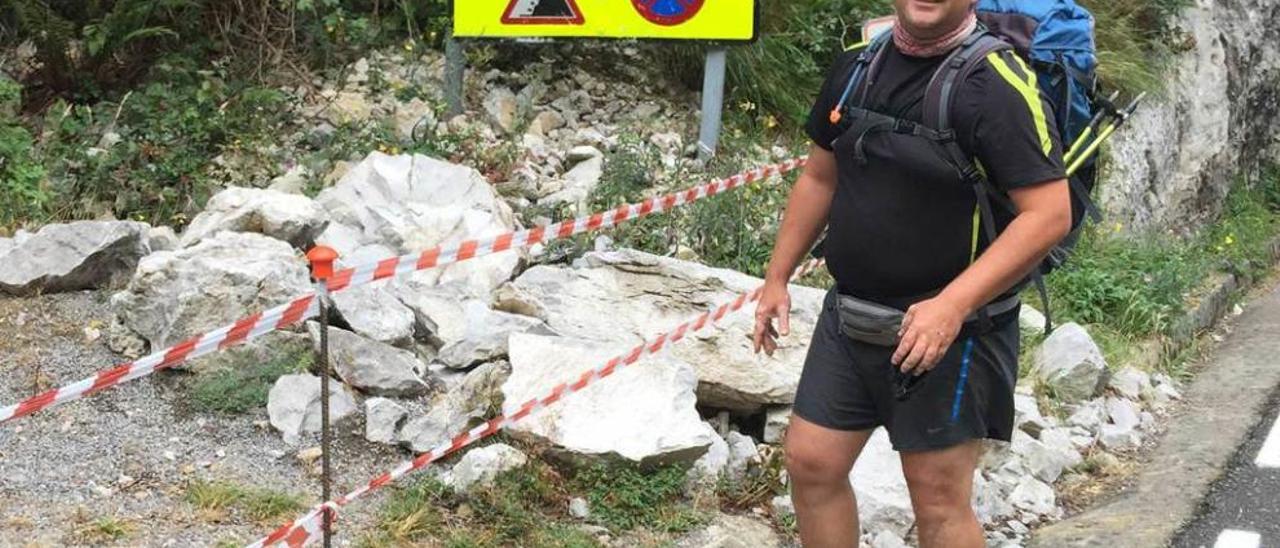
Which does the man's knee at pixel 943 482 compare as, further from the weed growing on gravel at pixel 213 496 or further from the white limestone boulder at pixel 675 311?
the weed growing on gravel at pixel 213 496

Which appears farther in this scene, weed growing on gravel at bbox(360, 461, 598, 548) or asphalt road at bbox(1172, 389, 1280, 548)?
asphalt road at bbox(1172, 389, 1280, 548)

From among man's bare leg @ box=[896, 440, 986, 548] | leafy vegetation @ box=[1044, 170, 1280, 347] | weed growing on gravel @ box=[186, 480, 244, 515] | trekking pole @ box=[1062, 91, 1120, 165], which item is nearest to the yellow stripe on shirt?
trekking pole @ box=[1062, 91, 1120, 165]

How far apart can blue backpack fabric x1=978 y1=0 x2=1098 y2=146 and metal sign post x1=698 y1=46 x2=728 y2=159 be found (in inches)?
186

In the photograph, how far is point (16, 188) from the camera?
6.58 metres

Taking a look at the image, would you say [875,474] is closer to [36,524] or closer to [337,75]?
[36,524]

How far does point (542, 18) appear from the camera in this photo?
784cm

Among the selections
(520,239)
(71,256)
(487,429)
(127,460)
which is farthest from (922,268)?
(71,256)

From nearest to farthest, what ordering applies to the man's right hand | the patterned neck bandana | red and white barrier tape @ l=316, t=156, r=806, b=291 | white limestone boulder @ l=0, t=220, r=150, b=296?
the patterned neck bandana → the man's right hand → red and white barrier tape @ l=316, t=156, r=806, b=291 → white limestone boulder @ l=0, t=220, r=150, b=296

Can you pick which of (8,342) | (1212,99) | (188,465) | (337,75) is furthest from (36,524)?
(1212,99)

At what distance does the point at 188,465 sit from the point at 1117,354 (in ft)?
15.7

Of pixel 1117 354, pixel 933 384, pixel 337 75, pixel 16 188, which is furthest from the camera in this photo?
pixel 337 75

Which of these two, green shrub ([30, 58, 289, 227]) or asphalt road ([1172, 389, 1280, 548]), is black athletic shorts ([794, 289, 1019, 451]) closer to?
asphalt road ([1172, 389, 1280, 548])

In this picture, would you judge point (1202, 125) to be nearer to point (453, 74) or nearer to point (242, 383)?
point (453, 74)

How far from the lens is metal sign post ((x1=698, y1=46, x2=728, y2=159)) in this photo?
799 cm
